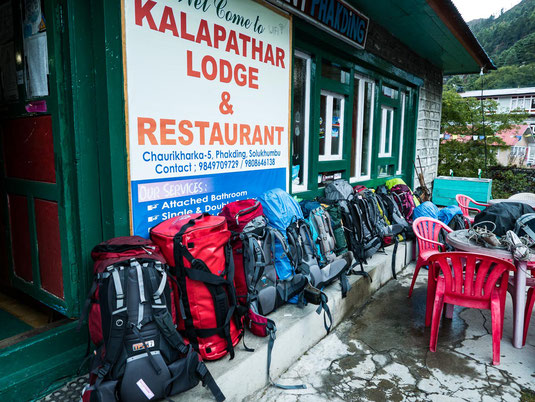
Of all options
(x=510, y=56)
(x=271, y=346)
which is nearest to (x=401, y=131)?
(x=271, y=346)

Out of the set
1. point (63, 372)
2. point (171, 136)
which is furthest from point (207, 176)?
point (63, 372)

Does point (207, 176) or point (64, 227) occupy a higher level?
point (207, 176)

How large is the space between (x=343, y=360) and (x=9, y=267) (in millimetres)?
2771

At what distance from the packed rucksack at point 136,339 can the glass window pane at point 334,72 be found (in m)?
3.56

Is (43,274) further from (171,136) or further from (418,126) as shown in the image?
(418,126)

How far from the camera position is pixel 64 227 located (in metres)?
2.19

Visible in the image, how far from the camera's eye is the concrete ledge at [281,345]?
6.73 feet

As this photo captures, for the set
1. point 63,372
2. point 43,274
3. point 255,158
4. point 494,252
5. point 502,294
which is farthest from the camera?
Result: point 255,158

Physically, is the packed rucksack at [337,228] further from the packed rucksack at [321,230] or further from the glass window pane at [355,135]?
the glass window pane at [355,135]

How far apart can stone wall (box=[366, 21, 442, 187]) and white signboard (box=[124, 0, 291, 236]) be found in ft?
8.15

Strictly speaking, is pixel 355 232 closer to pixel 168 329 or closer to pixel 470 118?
pixel 168 329

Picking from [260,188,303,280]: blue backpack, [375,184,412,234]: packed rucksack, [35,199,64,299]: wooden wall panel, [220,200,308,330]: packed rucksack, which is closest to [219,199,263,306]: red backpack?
[220,200,308,330]: packed rucksack

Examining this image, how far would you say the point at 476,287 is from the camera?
272 cm

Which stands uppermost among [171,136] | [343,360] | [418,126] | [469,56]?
[469,56]
